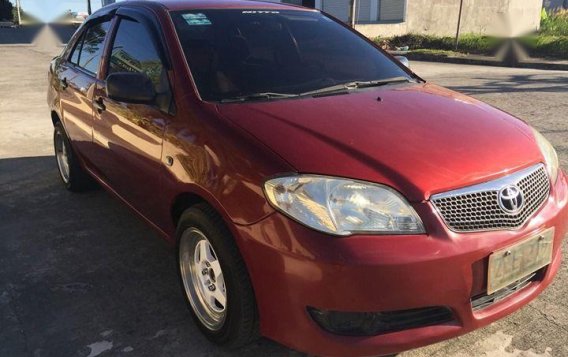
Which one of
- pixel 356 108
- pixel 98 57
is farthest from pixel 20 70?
pixel 356 108

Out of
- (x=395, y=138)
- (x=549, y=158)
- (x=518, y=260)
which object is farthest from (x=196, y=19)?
(x=518, y=260)

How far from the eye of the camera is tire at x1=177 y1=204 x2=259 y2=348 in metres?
2.25

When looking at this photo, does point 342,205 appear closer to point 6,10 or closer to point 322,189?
point 322,189

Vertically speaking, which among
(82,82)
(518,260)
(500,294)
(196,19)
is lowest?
(500,294)

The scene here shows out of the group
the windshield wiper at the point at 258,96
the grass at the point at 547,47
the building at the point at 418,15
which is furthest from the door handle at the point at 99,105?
the building at the point at 418,15

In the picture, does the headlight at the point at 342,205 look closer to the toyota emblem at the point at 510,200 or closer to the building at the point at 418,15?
the toyota emblem at the point at 510,200

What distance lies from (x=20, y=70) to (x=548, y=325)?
15030 millimetres

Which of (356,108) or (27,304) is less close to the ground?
(356,108)

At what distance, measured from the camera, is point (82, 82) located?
3.97 metres

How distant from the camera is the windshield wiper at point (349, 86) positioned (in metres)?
2.88

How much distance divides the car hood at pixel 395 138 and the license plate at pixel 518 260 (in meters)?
0.30

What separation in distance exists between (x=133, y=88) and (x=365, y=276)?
1.60 m

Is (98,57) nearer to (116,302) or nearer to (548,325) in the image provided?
(116,302)

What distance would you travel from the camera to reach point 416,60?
18.7m
